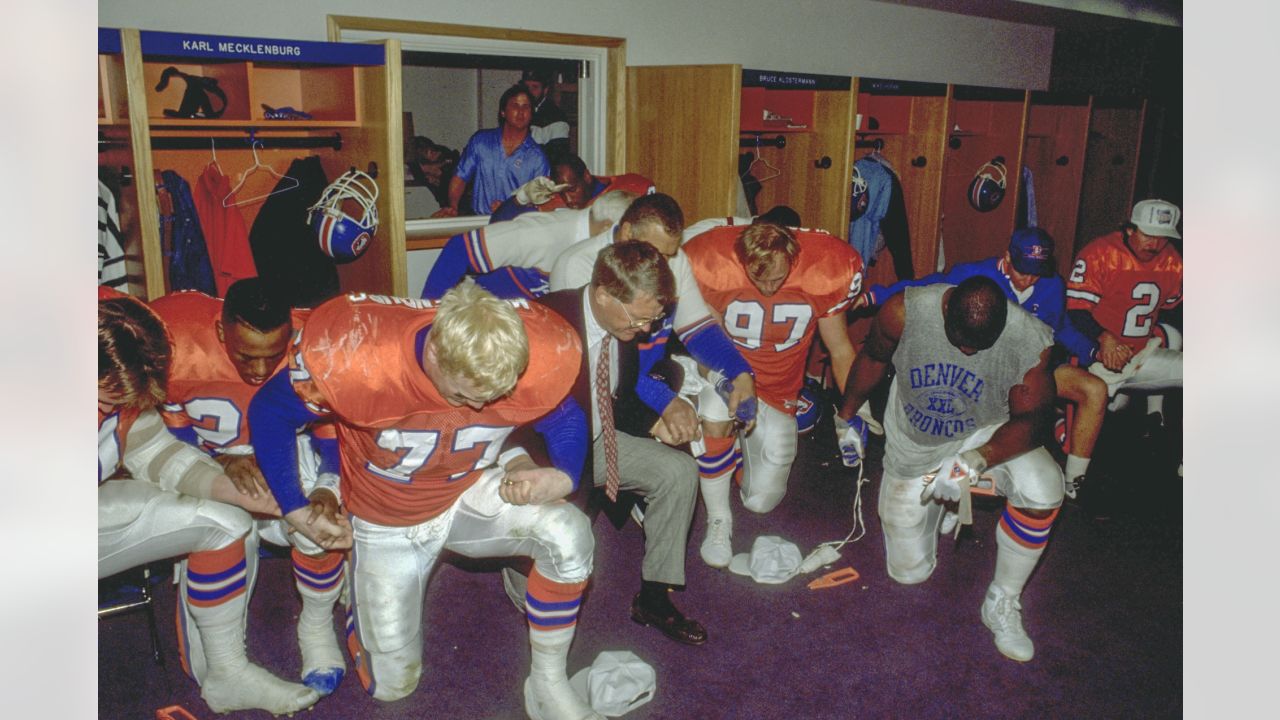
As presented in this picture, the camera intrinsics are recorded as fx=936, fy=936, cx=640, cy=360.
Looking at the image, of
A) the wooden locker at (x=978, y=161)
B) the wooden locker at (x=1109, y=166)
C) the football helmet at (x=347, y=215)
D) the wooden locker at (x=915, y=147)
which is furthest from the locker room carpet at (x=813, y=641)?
the wooden locker at (x=1109, y=166)

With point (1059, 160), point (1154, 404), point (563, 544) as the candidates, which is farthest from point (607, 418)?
point (1059, 160)

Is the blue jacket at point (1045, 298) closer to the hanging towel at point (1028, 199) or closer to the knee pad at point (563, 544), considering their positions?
the knee pad at point (563, 544)

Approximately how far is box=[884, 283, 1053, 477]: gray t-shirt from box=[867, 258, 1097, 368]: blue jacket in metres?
0.55

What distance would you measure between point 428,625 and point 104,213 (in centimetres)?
186

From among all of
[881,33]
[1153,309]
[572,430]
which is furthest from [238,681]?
[881,33]

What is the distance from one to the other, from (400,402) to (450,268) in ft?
4.14

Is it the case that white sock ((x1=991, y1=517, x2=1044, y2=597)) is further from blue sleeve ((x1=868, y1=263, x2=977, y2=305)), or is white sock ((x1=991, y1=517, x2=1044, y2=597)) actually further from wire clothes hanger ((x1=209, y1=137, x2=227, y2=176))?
wire clothes hanger ((x1=209, y1=137, x2=227, y2=176))

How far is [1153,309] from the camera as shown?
3756 mm

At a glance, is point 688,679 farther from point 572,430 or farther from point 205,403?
point 205,403

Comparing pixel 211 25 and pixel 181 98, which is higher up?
pixel 211 25

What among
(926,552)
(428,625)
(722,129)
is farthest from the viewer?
(722,129)

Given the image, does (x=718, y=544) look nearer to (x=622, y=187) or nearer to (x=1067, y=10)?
(x=622, y=187)

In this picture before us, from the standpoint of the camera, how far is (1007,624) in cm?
265

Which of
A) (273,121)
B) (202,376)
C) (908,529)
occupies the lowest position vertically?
(908,529)
